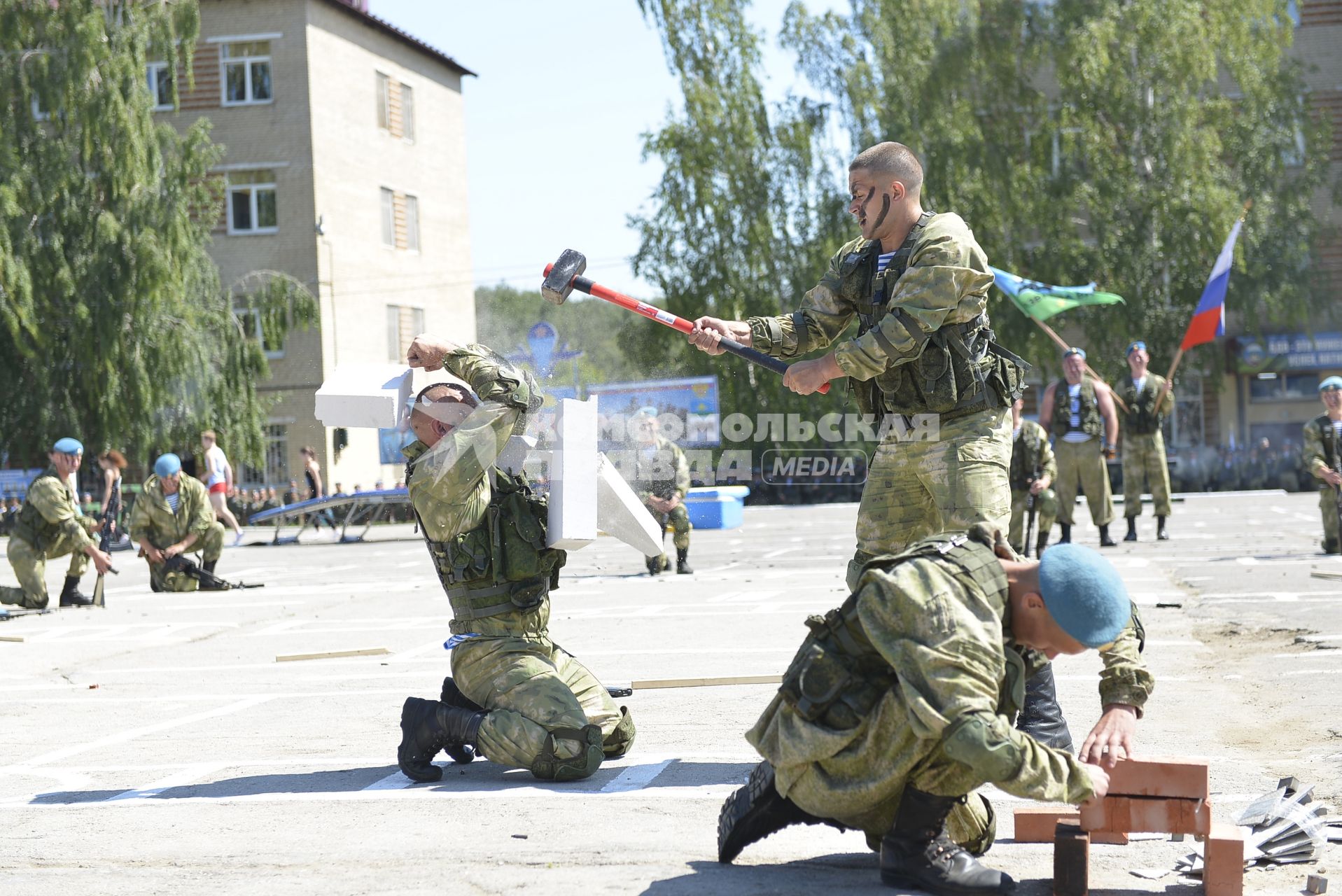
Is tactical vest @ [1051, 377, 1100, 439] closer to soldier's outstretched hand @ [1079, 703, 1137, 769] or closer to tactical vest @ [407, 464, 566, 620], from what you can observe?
tactical vest @ [407, 464, 566, 620]

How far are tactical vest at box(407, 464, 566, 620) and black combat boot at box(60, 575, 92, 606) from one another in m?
9.40

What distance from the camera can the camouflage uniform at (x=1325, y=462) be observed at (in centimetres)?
1395

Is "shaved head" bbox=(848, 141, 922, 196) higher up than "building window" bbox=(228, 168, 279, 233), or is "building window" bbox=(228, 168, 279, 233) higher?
"building window" bbox=(228, 168, 279, 233)

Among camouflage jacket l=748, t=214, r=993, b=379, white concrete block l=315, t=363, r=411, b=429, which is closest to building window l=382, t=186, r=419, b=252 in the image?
white concrete block l=315, t=363, r=411, b=429

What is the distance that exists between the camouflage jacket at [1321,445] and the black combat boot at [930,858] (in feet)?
39.2

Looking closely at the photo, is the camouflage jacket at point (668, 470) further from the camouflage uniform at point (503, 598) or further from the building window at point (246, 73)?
the building window at point (246, 73)

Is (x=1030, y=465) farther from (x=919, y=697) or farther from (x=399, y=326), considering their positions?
(x=399, y=326)

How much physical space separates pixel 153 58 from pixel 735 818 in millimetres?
29286

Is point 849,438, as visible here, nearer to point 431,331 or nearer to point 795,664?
point 431,331

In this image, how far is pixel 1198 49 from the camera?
3466 cm

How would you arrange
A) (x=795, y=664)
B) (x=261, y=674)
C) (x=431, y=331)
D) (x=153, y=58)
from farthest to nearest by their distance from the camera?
1. (x=431, y=331)
2. (x=153, y=58)
3. (x=261, y=674)
4. (x=795, y=664)

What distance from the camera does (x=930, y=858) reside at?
3584 millimetres

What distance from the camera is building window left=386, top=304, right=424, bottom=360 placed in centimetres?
4088

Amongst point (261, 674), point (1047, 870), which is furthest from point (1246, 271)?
point (1047, 870)
